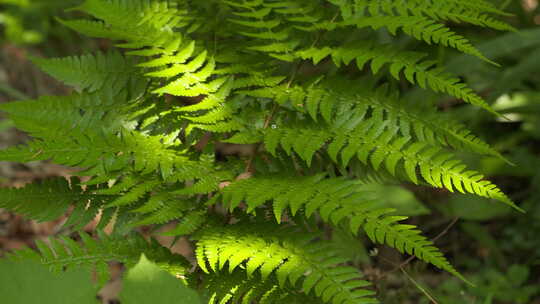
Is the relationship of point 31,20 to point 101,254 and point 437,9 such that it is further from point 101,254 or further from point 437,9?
point 437,9

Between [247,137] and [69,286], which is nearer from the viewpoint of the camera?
[69,286]

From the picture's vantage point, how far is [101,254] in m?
1.63

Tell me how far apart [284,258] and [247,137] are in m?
0.40

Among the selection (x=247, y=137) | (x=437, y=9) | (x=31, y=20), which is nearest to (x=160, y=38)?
(x=247, y=137)

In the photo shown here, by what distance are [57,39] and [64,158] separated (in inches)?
134

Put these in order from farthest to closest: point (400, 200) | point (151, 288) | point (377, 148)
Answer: point (400, 200)
point (377, 148)
point (151, 288)

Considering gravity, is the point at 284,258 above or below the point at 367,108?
below

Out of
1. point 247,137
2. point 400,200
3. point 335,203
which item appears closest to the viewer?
point 335,203

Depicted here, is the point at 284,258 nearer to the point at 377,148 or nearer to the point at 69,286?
the point at 377,148

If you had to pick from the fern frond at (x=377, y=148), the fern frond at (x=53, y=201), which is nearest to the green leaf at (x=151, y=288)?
the fern frond at (x=377, y=148)

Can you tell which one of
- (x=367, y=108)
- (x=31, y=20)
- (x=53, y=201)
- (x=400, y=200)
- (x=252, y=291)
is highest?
(x=367, y=108)

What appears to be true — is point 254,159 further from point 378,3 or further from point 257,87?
point 378,3

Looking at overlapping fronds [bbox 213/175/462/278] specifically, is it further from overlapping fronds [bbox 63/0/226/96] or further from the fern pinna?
overlapping fronds [bbox 63/0/226/96]

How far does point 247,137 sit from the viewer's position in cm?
174
